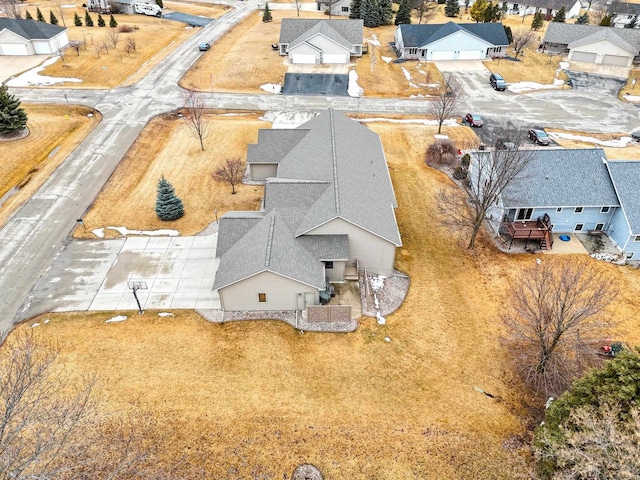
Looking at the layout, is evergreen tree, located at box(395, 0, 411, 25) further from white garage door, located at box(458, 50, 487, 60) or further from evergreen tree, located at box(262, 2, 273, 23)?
evergreen tree, located at box(262, 2, 273, 23)

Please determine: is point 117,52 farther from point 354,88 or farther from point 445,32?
point 445,32

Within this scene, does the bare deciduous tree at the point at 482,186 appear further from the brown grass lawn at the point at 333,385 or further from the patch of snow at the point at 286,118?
the patch of snow at the point at 286,118

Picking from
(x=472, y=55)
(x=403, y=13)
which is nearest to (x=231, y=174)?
(x=472, y=55)

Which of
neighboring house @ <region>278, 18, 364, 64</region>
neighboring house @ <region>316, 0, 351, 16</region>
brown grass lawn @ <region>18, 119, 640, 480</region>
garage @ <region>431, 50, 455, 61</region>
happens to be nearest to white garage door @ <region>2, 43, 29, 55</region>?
neighboring house @ <region>278, 18, 364, 64</region>

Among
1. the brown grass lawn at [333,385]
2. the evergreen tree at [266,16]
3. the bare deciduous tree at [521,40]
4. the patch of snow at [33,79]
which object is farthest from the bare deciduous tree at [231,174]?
the evergreen tree at [266,16]

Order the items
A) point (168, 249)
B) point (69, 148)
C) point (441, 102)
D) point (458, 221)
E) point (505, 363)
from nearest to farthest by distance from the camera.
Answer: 1. point (505, 363)
2. point (168, 249)
3. point (458, 221)
4. point (69, 148)
5. point (441, 102)

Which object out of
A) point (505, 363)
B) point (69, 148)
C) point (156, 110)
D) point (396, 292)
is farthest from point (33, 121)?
point (505, 363)

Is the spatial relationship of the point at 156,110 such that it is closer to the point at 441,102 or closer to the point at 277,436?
the point at 441,102
